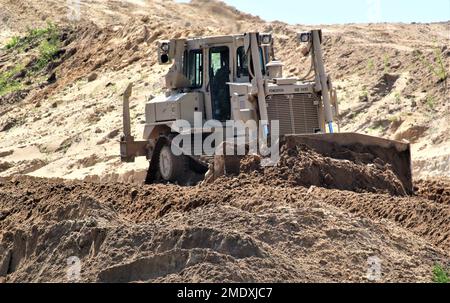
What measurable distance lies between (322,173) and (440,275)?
5983 millimetres

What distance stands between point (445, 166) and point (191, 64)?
563 cm

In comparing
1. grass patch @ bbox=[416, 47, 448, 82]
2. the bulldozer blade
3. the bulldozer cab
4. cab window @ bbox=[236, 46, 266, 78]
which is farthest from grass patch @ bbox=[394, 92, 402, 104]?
the bulldozer blade

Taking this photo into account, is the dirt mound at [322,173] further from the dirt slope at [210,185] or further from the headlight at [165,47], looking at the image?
the headlight at [165,47]

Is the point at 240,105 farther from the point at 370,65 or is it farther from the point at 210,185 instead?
the point at 370,65

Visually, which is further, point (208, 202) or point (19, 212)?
point (19, 212)

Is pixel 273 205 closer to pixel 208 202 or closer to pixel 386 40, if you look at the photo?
pixel 208 202

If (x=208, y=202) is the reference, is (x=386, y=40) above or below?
above

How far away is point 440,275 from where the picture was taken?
11359mm

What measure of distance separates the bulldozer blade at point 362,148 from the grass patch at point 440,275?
6.11 metres

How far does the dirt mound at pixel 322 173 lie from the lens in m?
17.1

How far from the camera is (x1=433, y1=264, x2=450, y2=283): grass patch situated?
36.8ft

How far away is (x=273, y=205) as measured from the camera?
13.5 meters

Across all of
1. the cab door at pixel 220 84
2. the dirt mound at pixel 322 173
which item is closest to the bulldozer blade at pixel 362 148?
the dirt mound at pixel 322 173

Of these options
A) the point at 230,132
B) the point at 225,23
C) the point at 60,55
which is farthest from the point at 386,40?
the point at 230,132
